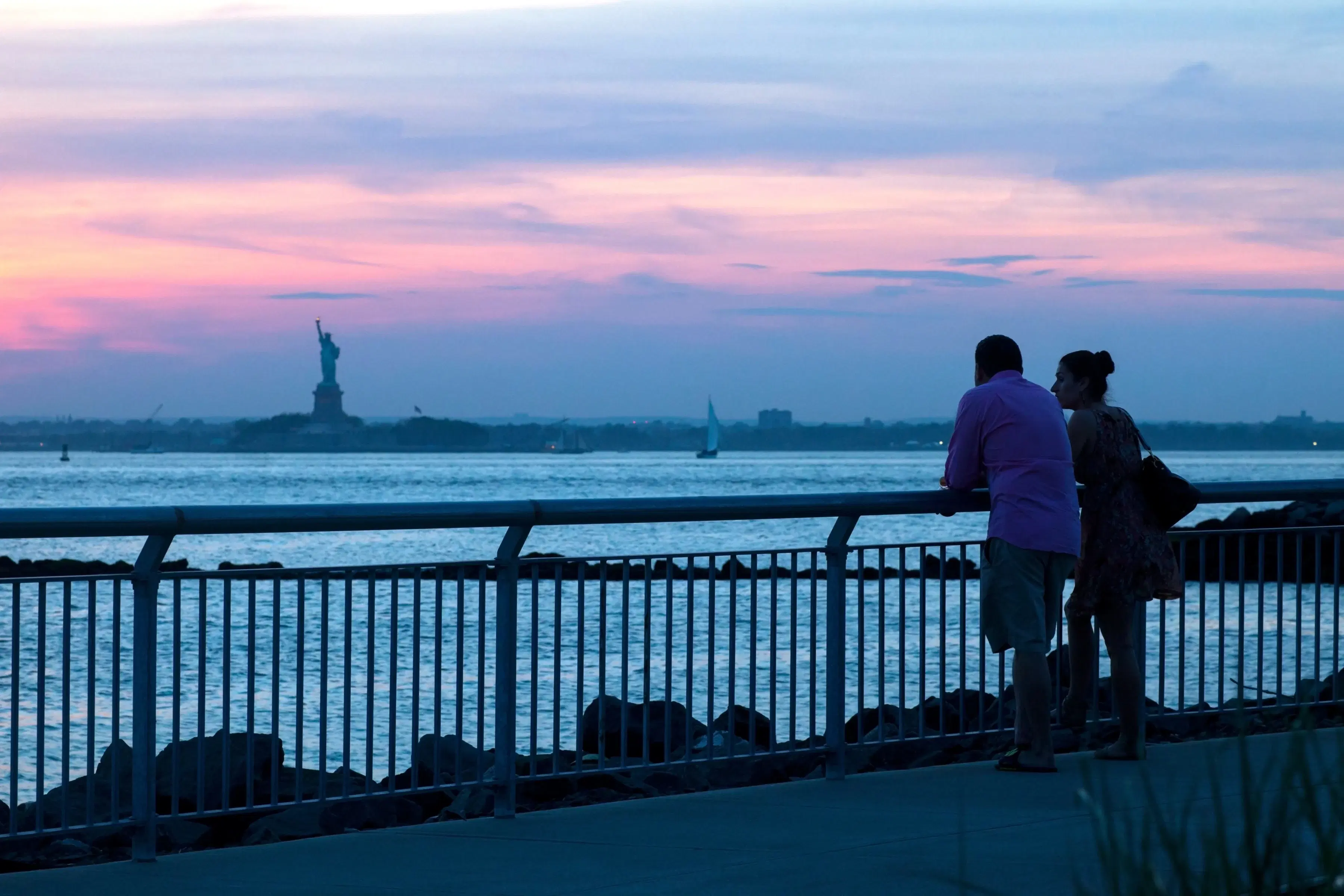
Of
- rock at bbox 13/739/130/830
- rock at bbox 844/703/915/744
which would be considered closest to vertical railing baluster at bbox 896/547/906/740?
rock at bbox 844/703/915/744

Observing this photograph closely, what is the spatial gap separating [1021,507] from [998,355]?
2.22 feet

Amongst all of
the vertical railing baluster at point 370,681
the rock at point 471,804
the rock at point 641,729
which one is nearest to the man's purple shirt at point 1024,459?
the vertical railing baluster at point 370,681

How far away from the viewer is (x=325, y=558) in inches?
2783

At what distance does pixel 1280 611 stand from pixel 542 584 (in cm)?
3388

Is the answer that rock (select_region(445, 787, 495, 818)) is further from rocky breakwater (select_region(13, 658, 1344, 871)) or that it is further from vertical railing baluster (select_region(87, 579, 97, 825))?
vertical railing baluster (select_region(87, 579, 97, 825))

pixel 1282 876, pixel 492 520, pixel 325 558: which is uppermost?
pixel 492 520

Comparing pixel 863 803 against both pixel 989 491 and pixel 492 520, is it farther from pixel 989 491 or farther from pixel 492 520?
pixel 492 520

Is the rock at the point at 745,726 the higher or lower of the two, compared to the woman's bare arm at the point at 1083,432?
lower

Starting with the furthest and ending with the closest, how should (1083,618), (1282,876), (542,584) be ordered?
(542,584)
(1083,618)
(1282,876)

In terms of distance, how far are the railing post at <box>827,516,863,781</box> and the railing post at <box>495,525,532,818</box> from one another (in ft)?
4.65

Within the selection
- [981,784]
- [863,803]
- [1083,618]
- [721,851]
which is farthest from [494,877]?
[1083,618]

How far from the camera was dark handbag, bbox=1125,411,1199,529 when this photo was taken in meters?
7.75

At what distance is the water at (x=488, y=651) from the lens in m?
6.61

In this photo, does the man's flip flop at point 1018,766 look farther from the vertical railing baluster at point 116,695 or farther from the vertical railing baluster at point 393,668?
the vertical railing baluster at point 116,695
